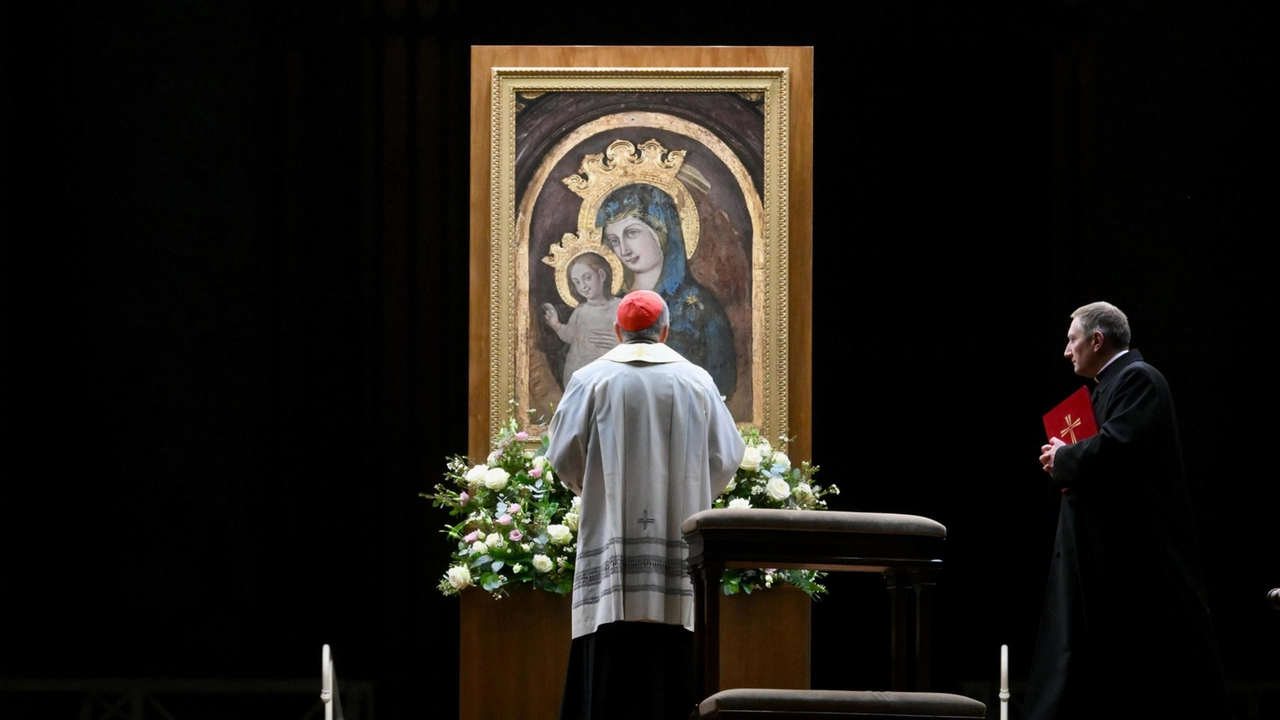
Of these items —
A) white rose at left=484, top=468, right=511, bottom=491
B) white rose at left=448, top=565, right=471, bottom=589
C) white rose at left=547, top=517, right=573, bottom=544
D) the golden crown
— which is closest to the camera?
white rose at left=547, top=517, right=573, bottom=544

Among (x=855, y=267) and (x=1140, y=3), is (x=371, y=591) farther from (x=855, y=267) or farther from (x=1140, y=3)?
(x=1140, y=3)

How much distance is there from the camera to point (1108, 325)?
245 inches

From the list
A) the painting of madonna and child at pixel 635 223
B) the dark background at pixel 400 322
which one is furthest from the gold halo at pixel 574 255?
the dark background at pixel 400 322

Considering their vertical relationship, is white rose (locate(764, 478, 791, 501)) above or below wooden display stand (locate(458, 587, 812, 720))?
above

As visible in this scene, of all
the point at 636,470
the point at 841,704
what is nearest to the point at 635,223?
the point at 636,470

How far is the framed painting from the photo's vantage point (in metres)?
7.44

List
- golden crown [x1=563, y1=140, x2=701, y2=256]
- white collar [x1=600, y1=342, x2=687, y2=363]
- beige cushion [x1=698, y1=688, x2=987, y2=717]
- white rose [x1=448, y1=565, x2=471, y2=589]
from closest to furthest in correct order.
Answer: beige cushion [x1=698, y1=688, x2=987, y2=717]
white collar [x1=600, y1=342, x2=687, y2=363]
white rose [x1=448, y1=565, x2=471, y2=589]
golden crown [x1=563, y1=140, x2=701, y2=256]

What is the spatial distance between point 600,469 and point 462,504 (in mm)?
997

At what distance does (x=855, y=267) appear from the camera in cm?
771

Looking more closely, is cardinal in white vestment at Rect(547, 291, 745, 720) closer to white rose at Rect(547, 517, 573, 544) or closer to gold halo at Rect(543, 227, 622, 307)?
white rose at Rect(547, 517, 573, 544)

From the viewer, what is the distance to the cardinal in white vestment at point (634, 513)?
6016mm

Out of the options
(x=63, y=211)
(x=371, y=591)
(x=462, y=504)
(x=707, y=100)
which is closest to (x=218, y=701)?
(x=371, y=591)

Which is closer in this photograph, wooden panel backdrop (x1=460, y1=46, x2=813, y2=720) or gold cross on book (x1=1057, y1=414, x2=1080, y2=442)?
gold cross on book (x1=1057, y1=414, x2=1080, y2=442)

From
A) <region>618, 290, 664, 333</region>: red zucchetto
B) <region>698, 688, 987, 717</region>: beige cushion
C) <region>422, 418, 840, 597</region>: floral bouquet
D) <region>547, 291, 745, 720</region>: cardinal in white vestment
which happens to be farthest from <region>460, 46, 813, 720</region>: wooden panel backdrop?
<region>698, 688, 987, 717</region>: beige cushion
